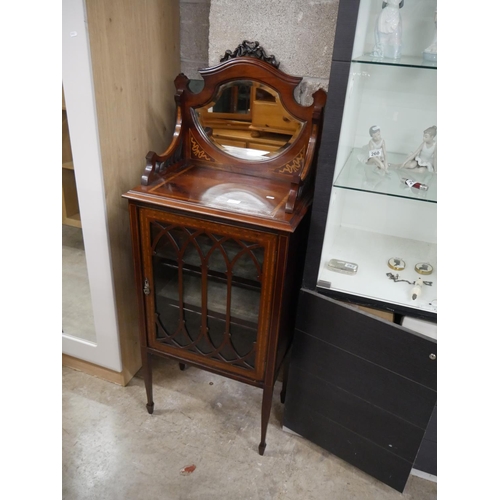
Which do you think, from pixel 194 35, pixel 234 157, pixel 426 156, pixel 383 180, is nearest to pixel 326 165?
pixel 383 180

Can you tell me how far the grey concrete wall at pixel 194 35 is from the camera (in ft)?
5.03

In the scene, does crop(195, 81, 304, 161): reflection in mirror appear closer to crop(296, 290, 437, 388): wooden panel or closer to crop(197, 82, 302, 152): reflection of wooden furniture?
crop(197, 82, 302, 152): reflection of wooden furniture

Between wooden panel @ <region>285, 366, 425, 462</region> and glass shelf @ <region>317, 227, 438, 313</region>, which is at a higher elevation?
glass shelf @ <region>317, 227, 438, 313</region>

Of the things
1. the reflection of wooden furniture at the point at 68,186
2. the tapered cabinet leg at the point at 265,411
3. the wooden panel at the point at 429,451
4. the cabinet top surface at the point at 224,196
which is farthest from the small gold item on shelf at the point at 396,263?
the reflection of wooden furniture at the point at 68,186

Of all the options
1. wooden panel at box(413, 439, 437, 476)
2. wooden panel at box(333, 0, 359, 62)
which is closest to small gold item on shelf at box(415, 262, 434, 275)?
wooden panel at box(413, 439, 437, 476)

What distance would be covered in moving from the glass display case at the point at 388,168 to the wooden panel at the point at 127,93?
73cm

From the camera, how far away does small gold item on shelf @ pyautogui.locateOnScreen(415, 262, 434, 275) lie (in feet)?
4.45

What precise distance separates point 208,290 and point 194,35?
0.96m

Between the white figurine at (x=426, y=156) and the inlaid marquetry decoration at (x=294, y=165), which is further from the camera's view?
the inlaid marquetry decoration at (x=294, y=165)

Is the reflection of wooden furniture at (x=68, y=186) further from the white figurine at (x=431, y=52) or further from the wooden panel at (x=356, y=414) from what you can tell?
the white figurine at (x=431, y=52)

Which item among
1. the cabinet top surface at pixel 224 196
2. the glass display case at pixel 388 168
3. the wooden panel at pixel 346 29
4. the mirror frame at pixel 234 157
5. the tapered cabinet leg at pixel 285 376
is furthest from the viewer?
the tapered cabinet leg at pixel 285 376

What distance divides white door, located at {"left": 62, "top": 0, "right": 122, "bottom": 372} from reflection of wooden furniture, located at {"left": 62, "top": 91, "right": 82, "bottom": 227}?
0.11 ft

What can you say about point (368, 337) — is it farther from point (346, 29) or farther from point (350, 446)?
point (346, 29)

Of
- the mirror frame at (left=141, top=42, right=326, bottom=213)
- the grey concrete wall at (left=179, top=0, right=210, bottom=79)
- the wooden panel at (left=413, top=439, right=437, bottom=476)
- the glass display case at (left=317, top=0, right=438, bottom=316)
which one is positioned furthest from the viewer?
the grey concrete wall at (left=179, top=0, right=210, bottom=79)
